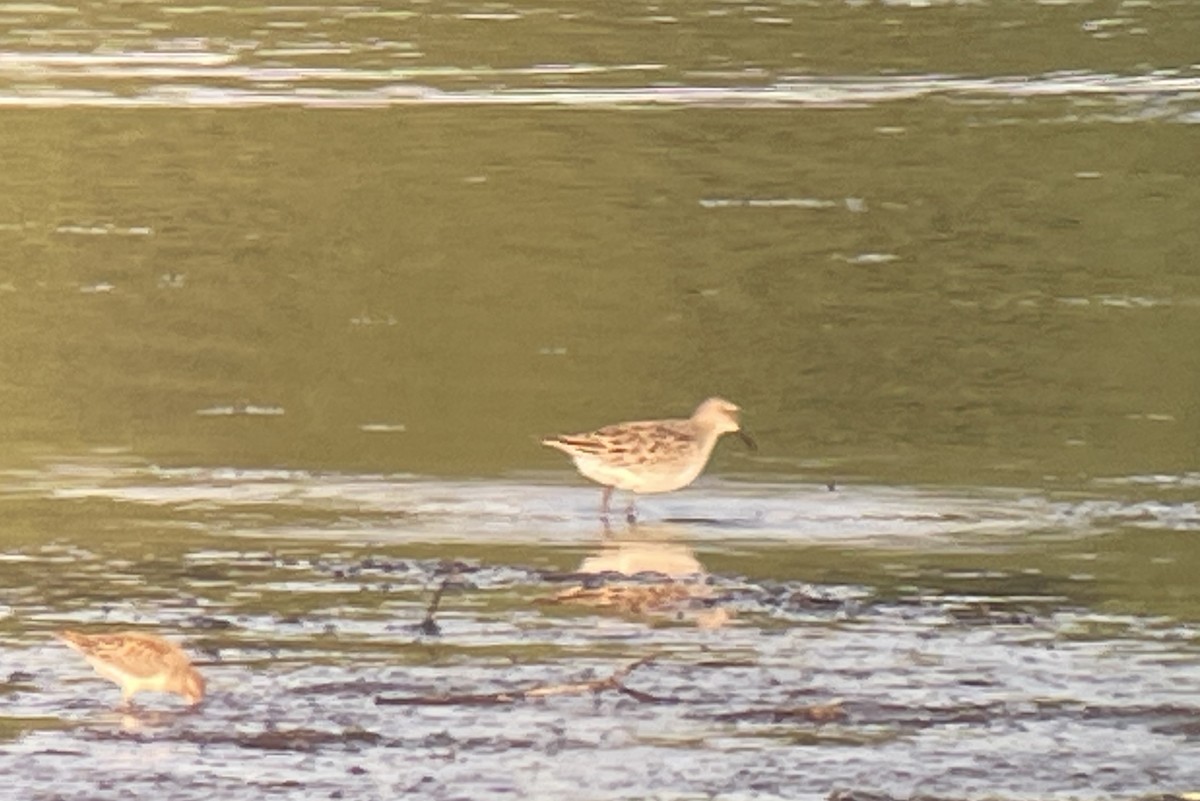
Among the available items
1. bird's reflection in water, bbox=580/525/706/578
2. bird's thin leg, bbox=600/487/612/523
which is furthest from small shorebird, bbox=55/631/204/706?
bird's thin leg, bbox=600/487/612/523

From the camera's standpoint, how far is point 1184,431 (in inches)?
588

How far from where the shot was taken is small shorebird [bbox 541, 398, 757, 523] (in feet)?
42.6

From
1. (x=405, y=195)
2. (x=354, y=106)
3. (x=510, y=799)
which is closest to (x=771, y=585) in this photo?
(x=510, y=799)

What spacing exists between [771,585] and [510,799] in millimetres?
3081

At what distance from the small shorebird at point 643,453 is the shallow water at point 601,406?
202 mm

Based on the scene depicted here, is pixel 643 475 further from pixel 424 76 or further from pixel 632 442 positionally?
pixel 424 76

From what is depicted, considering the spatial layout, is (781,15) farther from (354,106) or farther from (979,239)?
(979,239)

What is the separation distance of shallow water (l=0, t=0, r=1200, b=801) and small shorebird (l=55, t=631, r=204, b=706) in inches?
3.9

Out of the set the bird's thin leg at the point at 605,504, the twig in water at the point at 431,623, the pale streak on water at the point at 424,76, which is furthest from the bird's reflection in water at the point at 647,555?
the pale streak on water at the point at 424,76

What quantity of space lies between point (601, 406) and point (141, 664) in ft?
22.8

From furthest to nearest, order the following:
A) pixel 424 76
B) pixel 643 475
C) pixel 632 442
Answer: pixel 424 76 < pixel 632 442 < pixel 643 475

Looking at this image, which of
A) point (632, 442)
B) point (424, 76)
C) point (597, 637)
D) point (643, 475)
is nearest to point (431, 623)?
point (597, 637)

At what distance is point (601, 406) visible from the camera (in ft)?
51.8

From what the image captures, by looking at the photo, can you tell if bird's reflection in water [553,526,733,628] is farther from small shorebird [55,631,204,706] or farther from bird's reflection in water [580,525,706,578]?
small shorebird [55,631,204,706]
